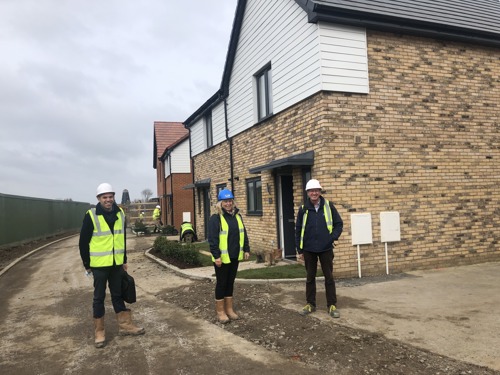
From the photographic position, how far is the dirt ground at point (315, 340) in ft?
12.6

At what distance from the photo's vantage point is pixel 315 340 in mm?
4605

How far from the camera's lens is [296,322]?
17.3 ft

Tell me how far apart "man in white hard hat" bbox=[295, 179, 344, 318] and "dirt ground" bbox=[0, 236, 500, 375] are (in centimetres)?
29

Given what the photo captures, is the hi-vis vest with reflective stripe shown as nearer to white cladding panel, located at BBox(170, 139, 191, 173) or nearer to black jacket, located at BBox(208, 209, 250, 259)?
black jacket, located at BBox(208, 209, 250, 259)

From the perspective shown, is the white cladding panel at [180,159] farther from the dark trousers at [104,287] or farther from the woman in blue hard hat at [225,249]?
the dark trousers at [104,287]

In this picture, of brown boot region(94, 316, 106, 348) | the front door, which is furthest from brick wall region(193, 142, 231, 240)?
brown boot region(94, 316, 106, 348)

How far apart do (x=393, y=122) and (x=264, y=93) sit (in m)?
4.20

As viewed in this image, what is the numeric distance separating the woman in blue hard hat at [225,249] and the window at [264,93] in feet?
19.0

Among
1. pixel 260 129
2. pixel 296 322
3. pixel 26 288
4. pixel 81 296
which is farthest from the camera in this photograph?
pixel 260 129

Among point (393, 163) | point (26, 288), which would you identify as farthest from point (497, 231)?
point (26, 288)

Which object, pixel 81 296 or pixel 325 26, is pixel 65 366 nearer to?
pixel 81 296

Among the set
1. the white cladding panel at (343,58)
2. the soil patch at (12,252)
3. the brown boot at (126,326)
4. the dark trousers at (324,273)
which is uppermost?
the white cladding panel at (343,58)

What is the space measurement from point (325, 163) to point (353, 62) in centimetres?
223

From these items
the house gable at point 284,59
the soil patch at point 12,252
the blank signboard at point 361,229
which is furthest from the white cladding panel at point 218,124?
the soil patch at point 12,252
